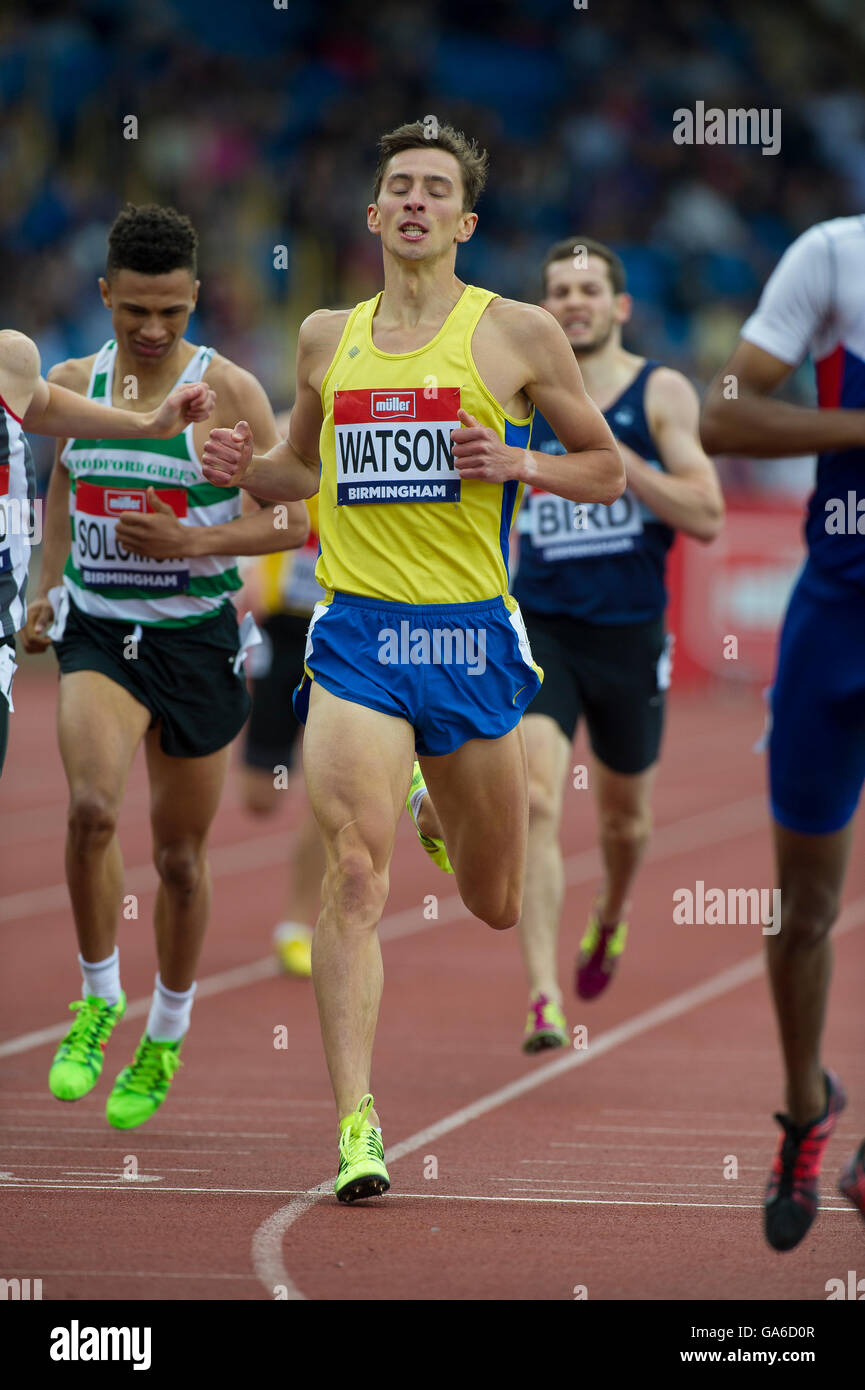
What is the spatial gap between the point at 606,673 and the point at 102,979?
249 cm

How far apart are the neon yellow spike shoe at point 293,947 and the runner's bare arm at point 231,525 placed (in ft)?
12.0

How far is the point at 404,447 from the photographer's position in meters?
4.97

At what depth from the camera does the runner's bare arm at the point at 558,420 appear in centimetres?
499

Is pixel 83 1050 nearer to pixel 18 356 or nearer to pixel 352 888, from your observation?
pixel 352 888

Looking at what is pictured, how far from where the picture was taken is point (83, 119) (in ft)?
82.5

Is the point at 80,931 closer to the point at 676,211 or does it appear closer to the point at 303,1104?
the point at 303,1104

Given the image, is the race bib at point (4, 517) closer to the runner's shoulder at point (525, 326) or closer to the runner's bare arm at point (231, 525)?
the runner's bare arm at point (231, 525)

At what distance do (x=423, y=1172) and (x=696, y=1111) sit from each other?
5.32 feet

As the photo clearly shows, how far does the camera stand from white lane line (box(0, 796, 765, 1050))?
8219 millimetres

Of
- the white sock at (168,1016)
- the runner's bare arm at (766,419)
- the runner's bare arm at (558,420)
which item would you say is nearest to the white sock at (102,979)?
the white sock at (168,1016)

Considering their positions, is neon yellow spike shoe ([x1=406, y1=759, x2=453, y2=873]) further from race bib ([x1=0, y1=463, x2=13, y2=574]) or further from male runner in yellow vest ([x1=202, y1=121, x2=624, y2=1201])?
race bib ([x1=0, y1=463, x2=13, y2=574])

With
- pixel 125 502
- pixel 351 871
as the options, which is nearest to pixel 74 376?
pixel 125 502

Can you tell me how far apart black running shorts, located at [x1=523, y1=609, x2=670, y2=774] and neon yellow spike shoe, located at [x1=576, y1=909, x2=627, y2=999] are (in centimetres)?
88

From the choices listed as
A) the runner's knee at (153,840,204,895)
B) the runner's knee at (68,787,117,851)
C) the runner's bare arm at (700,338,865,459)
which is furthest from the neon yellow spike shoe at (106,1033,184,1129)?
the runner's bare arm at (700,338,865,459)
